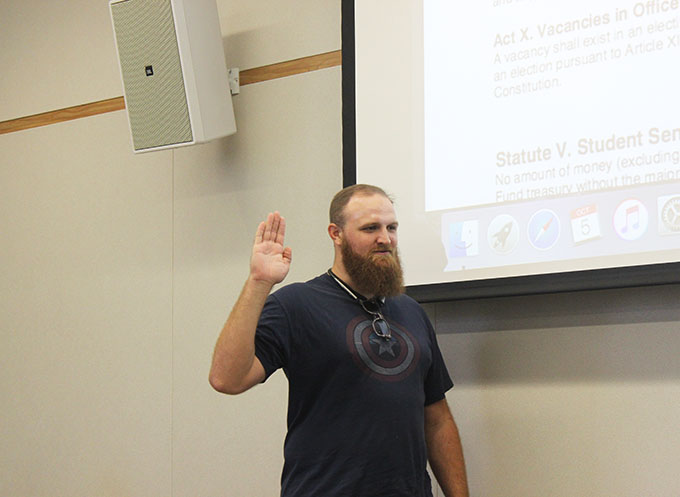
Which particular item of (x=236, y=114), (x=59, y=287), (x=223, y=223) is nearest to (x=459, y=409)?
(x=223, y=223)

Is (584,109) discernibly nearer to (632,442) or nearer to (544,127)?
(544,127)

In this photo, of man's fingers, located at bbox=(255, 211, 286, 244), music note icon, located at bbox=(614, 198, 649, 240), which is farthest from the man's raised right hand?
music note icon, located at bbox=(614, 198, 649, 240)

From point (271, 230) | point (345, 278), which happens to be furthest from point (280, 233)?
point (345, 278)

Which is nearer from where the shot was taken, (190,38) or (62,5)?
(190,38)

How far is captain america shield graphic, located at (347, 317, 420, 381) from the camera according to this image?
2.09m

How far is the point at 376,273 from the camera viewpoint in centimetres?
220

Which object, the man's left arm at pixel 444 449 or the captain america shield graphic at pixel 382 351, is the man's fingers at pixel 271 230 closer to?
the captain america shield graphic at pixel 382 351

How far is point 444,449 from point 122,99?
6.81 ft

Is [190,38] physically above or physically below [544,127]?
above

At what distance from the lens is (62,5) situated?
3746mm

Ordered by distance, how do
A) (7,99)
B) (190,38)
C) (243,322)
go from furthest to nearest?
(7,99) < (190,38) < (243,322)

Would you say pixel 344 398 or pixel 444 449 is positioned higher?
pixel 344 398

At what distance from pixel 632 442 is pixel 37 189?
8.67 feet

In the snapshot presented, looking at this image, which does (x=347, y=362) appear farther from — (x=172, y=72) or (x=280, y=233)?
(x=172, y=72)
